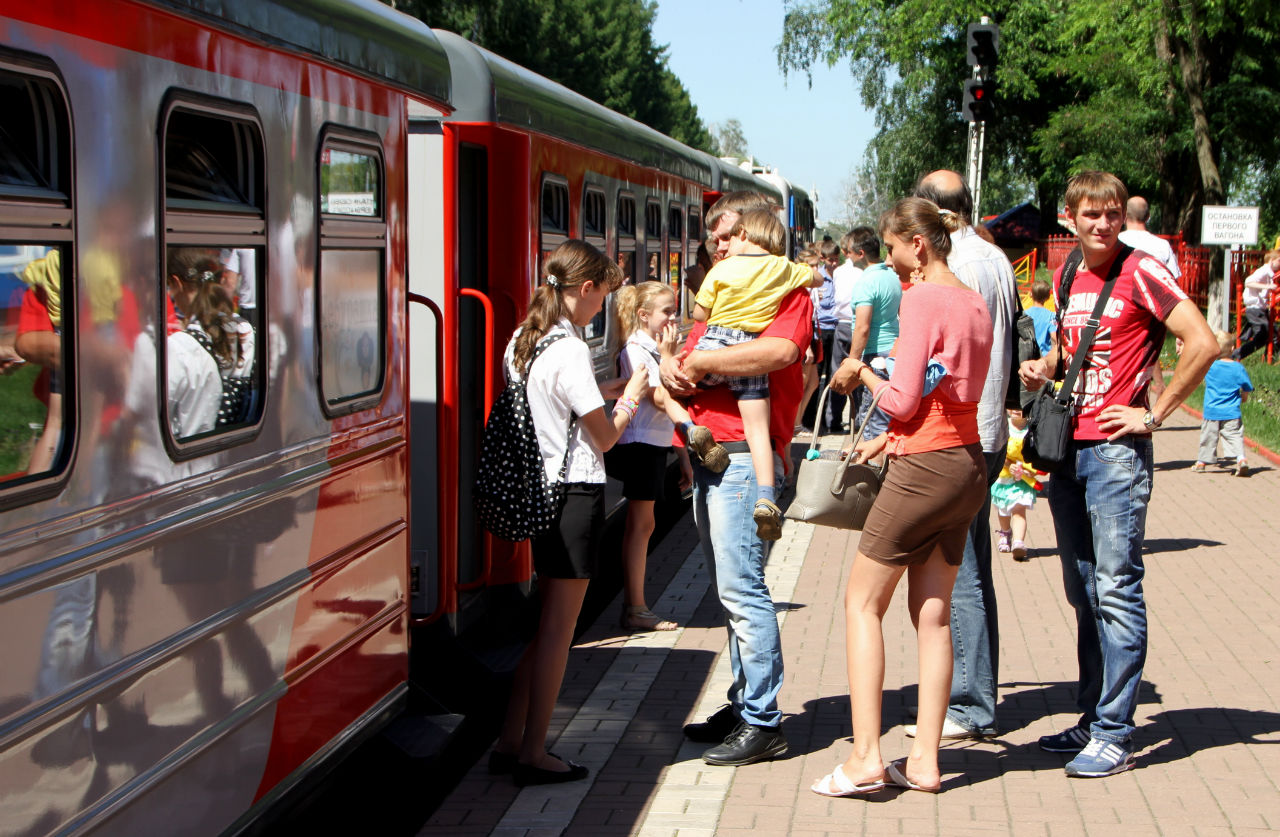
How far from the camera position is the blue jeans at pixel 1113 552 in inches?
194

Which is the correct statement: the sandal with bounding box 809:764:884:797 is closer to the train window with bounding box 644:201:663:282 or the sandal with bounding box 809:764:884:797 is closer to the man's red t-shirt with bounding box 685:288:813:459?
the man's red t-shirt with bounding box 685:288:813:459

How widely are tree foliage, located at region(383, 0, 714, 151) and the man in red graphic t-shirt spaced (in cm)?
3613

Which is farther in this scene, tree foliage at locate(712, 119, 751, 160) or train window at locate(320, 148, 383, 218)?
tree foliage at locate(712, 119, 751, 160)

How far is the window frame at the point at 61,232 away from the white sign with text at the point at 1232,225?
1788 centimetres

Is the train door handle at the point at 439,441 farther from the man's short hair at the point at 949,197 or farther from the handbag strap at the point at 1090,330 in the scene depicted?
the handbag strap at the point at 1090,330

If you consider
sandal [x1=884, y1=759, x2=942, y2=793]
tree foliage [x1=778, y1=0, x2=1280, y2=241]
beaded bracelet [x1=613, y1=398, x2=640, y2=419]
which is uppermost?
tree foliage [x1=778, y1=0, x2=1280, y2=241]

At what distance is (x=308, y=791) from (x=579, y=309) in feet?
5.70

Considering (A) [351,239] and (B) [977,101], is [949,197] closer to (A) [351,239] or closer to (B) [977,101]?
(A) [351,239]

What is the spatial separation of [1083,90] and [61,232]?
4030 cm

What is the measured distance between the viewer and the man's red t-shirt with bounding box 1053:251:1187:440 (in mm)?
4895

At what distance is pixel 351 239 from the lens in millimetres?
4578

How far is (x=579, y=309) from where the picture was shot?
4.87 m

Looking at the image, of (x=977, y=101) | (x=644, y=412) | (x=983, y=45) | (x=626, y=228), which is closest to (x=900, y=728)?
(x=644, y=412)

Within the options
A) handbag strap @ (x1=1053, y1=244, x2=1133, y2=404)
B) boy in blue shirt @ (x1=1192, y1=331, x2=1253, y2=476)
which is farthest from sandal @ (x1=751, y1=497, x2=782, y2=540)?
boy in blue shirt @ (x1=1192, y1=331, x2=1253, y2=476)
